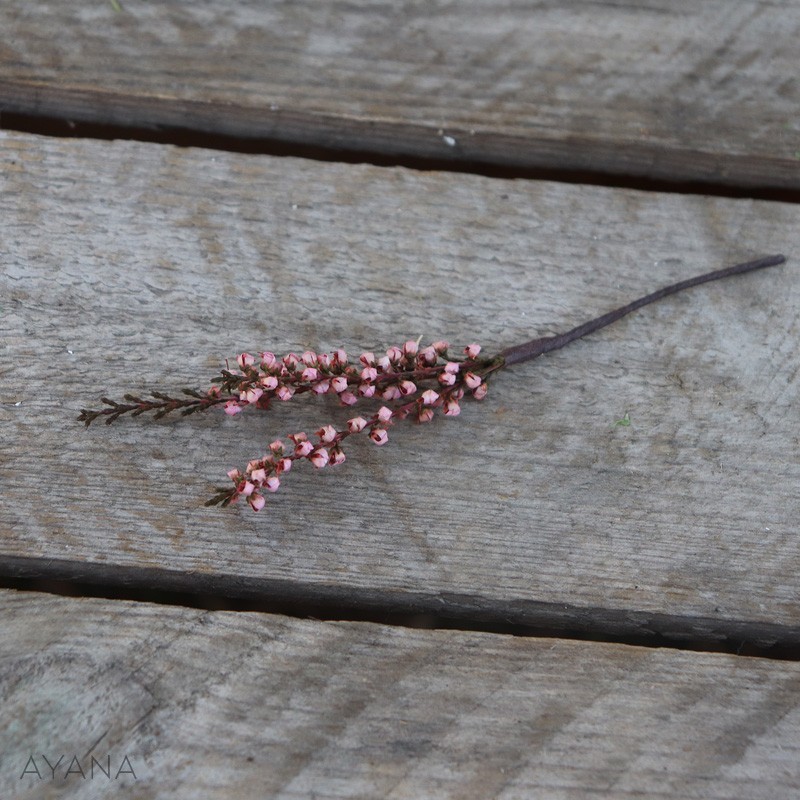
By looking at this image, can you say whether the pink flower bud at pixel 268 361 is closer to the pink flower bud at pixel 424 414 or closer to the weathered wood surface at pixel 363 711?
the pink flower bud at pixel 424 414

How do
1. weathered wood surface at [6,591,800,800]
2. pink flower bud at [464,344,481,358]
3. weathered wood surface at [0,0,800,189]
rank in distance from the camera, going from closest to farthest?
1. weathered wood surface at [6,591,800,800]
2. pink flower bud at [464,344,481,358]
3. weathered wood surface at [0,0,800,189]

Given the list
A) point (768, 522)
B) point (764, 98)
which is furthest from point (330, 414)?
point (764, 98)

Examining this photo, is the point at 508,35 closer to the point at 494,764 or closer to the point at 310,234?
the point at 310,234

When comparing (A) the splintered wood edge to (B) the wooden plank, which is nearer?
(B) the wooden plank

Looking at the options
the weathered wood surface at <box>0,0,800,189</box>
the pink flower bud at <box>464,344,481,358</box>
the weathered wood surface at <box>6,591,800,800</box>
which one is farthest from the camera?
the weathered wood surface at <box>0,0,800,189</box>

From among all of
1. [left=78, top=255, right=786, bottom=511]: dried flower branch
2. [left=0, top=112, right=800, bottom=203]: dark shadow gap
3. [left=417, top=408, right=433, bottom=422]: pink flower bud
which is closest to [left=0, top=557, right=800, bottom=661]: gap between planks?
[left=78, top=255, right=786, bottom=511]: dried flower branch

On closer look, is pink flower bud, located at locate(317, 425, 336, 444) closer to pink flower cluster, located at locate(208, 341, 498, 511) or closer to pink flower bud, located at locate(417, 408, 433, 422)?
pink flower cluster, located at locate(208, 341, 498, 511)

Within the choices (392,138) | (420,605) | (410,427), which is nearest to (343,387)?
(410,427)

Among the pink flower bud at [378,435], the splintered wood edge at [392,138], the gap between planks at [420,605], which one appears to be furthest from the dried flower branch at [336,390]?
the splintered wood edge at [392,138]
